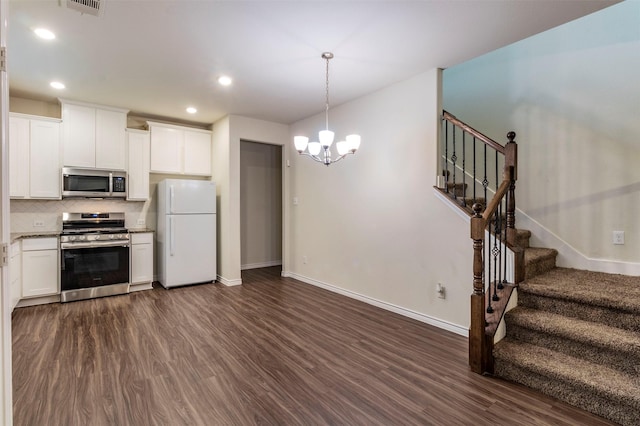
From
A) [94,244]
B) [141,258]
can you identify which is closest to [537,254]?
[141,258]

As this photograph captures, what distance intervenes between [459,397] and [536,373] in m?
0.58

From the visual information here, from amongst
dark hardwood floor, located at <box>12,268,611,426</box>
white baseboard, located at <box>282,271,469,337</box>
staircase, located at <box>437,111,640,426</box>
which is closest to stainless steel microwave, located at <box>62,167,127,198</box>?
dark hardwood floor, located at <box>12,268,611,426</box>

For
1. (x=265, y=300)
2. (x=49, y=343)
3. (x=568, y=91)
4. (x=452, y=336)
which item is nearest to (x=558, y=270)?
(x=452, y=336)

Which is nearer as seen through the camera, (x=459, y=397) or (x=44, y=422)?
(x=44, y=422)

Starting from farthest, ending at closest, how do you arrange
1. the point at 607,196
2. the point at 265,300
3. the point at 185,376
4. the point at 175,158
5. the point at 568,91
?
1. the point at 175,158
2. the point at 265,300
3. the point at 568,91
4. the point at 607,196
5. the point at 185,376

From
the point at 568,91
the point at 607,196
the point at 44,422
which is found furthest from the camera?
the point at 568,91

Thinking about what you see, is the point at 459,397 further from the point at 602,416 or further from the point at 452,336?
the point at 452,336

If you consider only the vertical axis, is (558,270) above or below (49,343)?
above

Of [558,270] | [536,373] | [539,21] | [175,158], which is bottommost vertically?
[536,373]

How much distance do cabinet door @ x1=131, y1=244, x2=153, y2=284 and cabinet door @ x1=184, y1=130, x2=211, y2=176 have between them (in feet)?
4.66

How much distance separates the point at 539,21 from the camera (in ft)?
8.14

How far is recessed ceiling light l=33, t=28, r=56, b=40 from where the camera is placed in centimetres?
262

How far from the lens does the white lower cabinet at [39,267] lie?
3.99 metres

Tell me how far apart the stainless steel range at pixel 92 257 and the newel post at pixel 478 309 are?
457 centimetres
